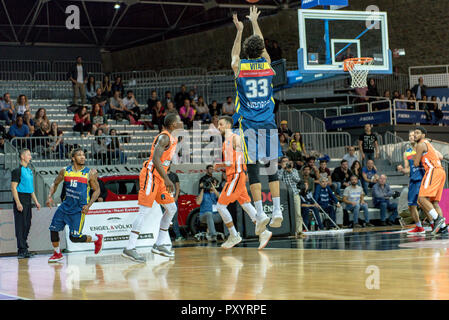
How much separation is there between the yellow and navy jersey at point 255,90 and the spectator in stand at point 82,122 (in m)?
12.2

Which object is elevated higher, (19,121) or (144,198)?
(19,121)

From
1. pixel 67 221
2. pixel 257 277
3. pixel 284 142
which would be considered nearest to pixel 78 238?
pixel 67 221

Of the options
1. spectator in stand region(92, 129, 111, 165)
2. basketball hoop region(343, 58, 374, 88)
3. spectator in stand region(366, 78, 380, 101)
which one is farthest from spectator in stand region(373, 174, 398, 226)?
spectator in stand region(366, 78, 380, 101)

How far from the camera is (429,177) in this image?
13.2 meters

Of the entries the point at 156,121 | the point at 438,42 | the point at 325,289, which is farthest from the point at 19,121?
→ the point at 438,42

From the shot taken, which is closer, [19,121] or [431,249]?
[431,249]

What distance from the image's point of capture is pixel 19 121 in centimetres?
1936

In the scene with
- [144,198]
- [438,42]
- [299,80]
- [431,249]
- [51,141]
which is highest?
[438,42]

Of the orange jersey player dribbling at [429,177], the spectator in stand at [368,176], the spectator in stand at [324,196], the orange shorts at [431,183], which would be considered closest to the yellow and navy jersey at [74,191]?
the orange jersey player dribbling at [429,177]

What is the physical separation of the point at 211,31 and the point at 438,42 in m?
10.4

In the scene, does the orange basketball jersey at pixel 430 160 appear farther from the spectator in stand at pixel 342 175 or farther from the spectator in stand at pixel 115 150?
the spectator in stand at pixel 115 150

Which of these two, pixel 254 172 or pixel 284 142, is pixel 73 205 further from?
pixel 284 142

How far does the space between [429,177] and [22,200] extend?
778 cm
